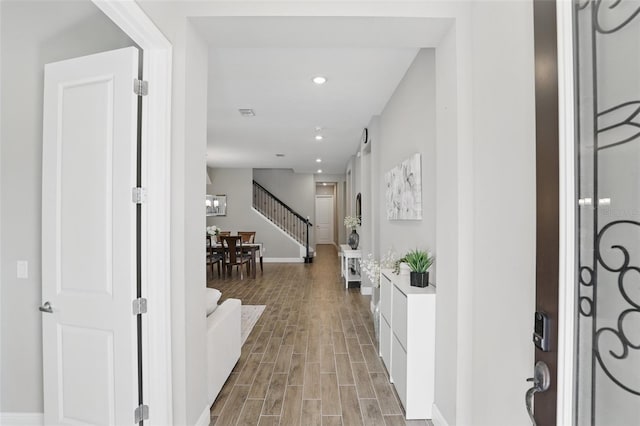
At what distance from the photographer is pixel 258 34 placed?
6.43 ft

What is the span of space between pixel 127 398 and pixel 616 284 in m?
2.18

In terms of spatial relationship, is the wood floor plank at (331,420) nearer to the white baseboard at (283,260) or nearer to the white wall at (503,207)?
the white wall at (503,207)

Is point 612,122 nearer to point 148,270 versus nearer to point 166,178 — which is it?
point 166,178

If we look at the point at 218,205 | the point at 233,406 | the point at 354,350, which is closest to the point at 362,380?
the point at 354,350

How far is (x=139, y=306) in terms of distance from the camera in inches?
65.4

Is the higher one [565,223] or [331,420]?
[565,223]

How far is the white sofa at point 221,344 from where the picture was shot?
225 cm

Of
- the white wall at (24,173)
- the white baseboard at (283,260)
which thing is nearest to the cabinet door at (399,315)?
the white wall at (24,173)

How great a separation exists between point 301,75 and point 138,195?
2.18 meters

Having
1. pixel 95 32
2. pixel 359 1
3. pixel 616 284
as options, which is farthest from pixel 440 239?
pixel 95 32

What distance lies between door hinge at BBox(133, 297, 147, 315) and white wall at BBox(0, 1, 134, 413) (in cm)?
91

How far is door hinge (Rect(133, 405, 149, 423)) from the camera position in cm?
166

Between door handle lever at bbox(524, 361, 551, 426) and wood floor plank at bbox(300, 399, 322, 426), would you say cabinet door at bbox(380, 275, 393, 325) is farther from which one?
door handle lever at bbox(524, 361, 551, 426)

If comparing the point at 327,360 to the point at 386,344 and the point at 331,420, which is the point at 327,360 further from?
the point at 331,420
